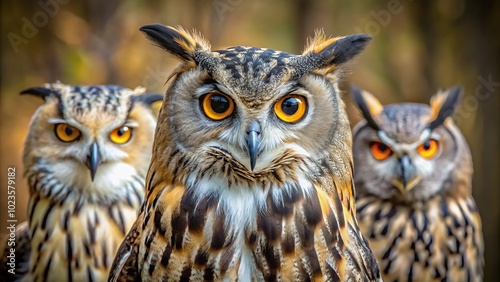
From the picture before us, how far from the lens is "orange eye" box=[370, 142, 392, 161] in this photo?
107 inches

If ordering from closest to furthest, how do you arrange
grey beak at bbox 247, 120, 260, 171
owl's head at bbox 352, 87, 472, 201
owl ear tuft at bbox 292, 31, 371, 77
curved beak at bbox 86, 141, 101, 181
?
grey beak at bbox 247, 120, 260, 171 < owl ear tuft at bbox 292, 31, 371, 77 < curved beak at bbox 86, 141, 101, 181 < owl's head at bbox 352, 87, 472, 201

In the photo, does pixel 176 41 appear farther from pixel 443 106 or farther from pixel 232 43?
pixel 232 43

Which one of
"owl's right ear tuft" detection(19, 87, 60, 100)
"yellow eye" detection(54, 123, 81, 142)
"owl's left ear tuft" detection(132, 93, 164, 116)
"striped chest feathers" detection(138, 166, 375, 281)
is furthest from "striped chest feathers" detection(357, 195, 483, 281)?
"owl's right ear tuft" detection(19, 87, 60, 100)

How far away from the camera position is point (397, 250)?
2.64m

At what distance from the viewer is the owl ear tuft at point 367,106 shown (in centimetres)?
274

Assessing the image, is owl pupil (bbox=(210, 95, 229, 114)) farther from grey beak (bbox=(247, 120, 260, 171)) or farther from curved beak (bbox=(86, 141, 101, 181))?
curved beak (bbox=(86, 141, 101, 181))

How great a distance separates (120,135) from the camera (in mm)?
2486

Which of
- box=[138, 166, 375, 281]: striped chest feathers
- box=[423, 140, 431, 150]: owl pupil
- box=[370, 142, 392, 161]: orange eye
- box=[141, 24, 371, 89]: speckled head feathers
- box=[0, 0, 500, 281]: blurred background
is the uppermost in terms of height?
box=[0, 0, 500, 281]: blurred background

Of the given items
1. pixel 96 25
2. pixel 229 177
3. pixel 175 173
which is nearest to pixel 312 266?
pixel 229 177

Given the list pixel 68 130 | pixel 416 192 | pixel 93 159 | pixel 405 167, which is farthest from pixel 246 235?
pixel 416 192

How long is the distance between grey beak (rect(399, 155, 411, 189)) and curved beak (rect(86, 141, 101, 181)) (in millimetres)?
1141

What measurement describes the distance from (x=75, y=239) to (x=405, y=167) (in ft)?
4.11

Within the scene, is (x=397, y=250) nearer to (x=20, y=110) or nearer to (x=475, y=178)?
(x=475, y=178)

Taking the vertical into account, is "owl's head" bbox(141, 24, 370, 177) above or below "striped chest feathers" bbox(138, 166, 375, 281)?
above
